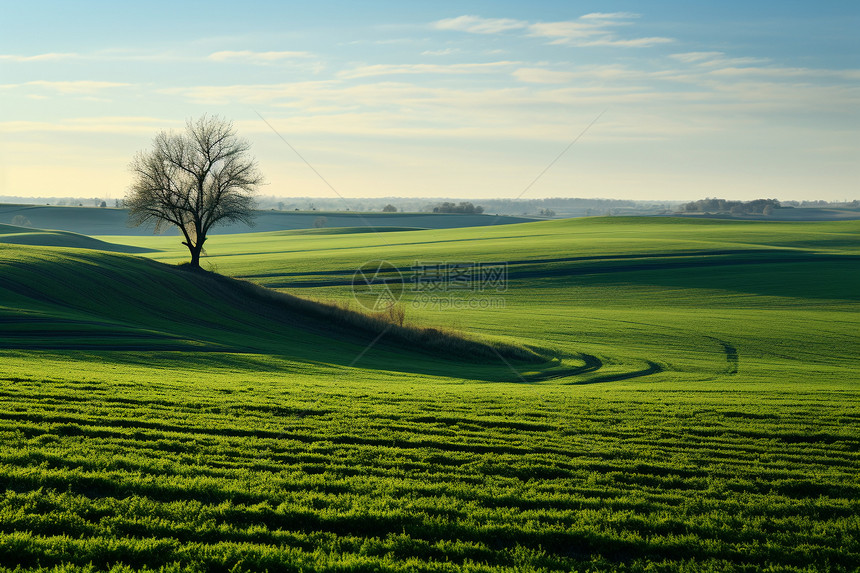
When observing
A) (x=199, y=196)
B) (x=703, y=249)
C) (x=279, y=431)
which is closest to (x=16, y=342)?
(x=279, y=431)

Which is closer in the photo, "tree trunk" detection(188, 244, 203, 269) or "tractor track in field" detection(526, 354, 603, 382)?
"tractor track in field" detection(526, 354, 603, 382)

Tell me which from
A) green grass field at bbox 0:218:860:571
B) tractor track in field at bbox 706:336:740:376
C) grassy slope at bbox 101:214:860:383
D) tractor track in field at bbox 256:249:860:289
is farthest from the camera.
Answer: tractor track in field at bbox 256:249:860:289

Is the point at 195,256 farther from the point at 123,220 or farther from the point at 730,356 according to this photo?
the point at 123,220

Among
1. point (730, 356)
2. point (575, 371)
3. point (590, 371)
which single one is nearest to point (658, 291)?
point (730, 356)

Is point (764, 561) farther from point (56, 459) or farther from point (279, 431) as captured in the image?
point (56, 459)

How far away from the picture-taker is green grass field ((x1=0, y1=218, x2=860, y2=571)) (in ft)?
24.2

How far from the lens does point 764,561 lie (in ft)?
24.6

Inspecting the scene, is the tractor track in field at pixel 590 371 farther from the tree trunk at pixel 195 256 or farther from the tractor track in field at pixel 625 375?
the tree trunk at pixel 195 256

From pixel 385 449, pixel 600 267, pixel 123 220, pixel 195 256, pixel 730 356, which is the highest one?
pixel 123 220

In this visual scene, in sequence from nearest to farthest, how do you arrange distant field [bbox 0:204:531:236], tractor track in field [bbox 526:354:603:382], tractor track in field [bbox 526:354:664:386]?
tractor track in field [bbox 526:354:664:386] < tractor track in field [bbox 526:354:603:382] < distant field [bbox 0:204:531:236]

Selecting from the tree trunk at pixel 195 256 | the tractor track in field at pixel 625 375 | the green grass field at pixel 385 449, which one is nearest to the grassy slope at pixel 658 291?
the tractor track in field at pixel 625 375

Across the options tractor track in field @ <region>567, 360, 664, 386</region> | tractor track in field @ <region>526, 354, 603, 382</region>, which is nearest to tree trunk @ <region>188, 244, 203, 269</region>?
tractor track in field @ <region>526, 354, 603, 382</region>

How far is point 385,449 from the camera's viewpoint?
1110cm

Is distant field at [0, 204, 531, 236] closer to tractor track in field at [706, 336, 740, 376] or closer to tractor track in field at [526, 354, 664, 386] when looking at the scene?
tractor track in field at [706, 336, 740, 376]
